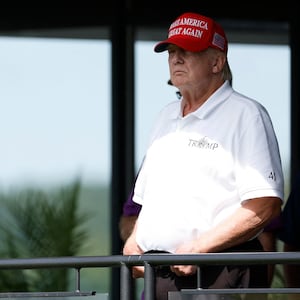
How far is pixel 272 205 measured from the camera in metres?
4.49

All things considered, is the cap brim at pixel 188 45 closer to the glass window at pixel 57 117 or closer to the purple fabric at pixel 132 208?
the purple fabric at pixel 132 208

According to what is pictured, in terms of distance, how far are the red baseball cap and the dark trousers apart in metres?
0.81

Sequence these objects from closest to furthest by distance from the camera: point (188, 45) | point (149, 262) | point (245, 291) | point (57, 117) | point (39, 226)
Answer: point (245, 291) < point (149, 262) < point (188, 45) < point (39, 226) < point (57, 117)

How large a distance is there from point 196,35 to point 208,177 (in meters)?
0.60

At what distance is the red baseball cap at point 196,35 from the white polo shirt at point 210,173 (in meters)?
0.24

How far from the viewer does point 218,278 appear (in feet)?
14.8

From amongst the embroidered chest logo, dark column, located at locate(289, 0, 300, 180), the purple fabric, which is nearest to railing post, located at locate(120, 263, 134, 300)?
the embroidered chest logo

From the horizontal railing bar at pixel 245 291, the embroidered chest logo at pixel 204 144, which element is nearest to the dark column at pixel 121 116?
the embroidered chest logo at pixel 204 144

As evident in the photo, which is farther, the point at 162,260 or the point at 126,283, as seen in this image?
the point at 126,283

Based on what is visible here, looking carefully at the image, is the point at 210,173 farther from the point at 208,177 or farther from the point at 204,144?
the point at 204,144

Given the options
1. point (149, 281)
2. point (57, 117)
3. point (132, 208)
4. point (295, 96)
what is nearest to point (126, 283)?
point (149, 281)

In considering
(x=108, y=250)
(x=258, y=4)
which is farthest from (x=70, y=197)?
(x=258, y=4)

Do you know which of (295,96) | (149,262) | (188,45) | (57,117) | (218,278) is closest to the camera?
(149,262)

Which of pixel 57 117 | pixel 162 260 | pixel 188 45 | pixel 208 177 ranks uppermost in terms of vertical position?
pixel 188 45
